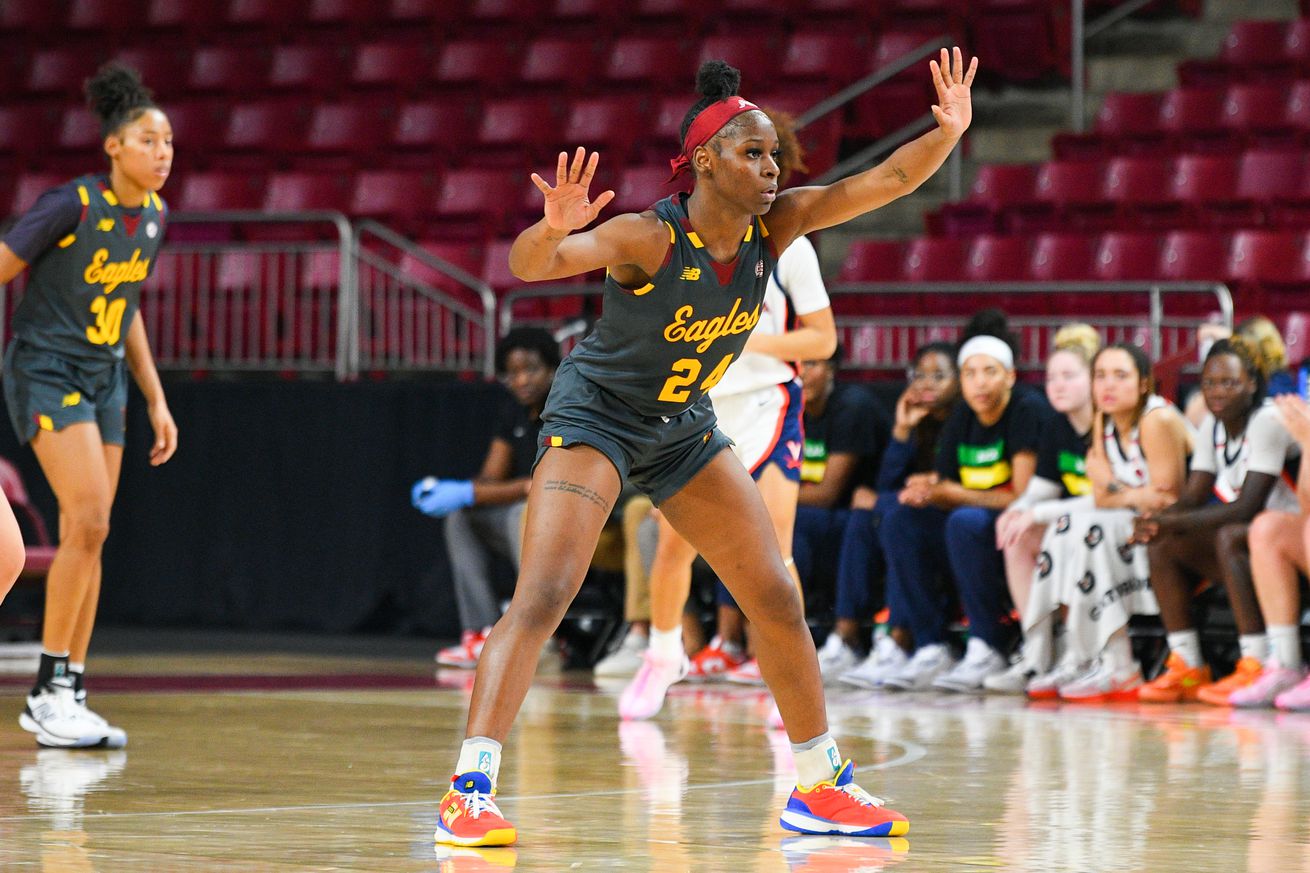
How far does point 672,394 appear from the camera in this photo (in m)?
4.21

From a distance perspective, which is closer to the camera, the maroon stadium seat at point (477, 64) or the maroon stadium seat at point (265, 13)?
the maroon stadium seat at point (477, 64)

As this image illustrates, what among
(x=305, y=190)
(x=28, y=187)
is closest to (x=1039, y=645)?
(x=305, y=190)

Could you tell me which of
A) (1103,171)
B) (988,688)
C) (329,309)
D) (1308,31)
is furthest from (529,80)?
(988,688)

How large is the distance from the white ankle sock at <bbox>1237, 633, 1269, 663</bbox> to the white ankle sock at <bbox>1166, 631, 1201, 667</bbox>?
231 mm

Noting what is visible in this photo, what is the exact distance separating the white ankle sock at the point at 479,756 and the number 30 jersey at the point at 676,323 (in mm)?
803

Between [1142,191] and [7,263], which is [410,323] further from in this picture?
[7,263]

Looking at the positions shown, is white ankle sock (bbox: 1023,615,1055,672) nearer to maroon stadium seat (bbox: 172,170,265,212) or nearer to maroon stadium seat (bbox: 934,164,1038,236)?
maroon stadium seat (bbox: 934,164,1038,236)

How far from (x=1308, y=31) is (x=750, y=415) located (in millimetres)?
7517

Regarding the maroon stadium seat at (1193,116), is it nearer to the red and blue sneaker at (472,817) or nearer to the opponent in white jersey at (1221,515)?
the opponent in white jersey at (1221,515)

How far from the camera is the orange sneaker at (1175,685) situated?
768 centimetres

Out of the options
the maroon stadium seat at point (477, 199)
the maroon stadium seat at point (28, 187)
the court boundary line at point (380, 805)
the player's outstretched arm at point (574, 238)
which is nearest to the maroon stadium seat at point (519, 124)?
the maroon stadium seat at point (477, 199)

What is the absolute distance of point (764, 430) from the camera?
663cm

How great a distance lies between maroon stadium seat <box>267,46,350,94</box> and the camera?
15055mm

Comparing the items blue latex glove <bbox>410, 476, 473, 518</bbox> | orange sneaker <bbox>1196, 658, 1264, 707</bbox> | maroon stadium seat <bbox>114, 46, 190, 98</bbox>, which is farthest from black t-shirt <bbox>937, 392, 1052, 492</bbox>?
maroon stadium seat <bbox>114, 46, 190, 98</bbox>
